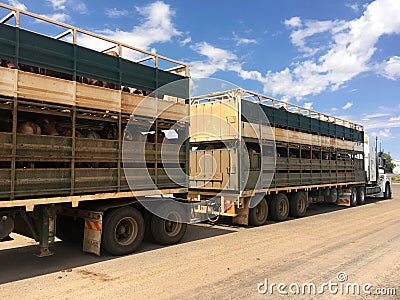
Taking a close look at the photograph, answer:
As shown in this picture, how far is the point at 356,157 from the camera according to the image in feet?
64.3

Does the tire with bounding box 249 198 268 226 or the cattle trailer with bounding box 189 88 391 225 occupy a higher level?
the cattle trailer with bounding box 189 88 391 225

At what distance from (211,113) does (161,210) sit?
14.0 ft

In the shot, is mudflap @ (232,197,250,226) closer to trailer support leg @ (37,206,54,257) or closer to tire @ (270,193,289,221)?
tire @ (270,193,289,221)

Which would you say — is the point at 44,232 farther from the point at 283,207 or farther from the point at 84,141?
the point at 283,207

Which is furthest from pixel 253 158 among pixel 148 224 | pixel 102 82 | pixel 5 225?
pixel 5 225

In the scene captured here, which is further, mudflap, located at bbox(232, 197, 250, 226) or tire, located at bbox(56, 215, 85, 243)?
mudflap, located at bbox(232, 197, 250, 226)

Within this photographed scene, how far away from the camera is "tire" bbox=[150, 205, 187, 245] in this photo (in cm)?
807

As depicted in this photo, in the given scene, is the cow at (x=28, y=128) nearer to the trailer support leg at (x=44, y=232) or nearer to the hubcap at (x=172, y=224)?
the trailer support leg at (x=44, y=232)

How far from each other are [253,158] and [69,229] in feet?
19.1

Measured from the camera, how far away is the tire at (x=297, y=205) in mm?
13141

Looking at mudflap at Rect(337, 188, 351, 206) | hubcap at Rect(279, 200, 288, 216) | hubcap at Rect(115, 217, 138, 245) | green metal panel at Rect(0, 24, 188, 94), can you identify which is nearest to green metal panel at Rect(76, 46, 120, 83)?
green metal panel at Rect(0, 24, 188, 94)

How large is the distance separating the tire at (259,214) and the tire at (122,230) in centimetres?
442

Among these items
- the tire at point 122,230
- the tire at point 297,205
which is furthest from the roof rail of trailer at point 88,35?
the tire at point 297,205

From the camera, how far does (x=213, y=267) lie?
251 inches
